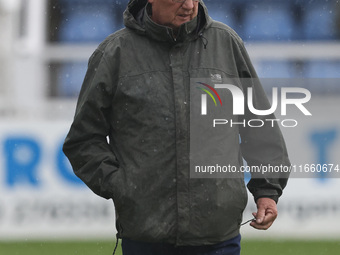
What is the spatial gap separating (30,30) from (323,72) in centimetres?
313

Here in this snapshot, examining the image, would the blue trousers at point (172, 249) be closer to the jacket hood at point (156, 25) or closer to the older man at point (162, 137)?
the older man at point (162, 137)

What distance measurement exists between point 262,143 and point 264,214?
0.26 meters

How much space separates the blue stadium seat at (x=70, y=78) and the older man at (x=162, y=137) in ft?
16.7

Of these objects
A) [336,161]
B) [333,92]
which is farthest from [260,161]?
[333,92]

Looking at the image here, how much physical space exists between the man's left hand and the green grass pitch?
137 inches

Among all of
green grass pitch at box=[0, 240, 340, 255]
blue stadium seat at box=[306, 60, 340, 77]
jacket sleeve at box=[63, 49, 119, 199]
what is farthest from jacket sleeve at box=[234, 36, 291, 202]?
blue stadium seat at box=[306, 60, 340, 77]

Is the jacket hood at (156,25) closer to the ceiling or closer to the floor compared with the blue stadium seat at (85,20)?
closer to the ceiling

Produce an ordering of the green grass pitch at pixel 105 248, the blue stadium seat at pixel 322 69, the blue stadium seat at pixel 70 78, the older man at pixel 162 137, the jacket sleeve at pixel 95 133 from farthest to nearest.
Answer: the blue stadium seat at pixel 322 69 → the blue stadium seat at pixel 70 78 → the green grass pitch at pixel 105 248 → the jacket sleeve at pixel 95 133 → the older man at pixel 162 137

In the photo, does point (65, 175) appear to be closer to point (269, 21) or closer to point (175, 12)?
point (269, 21)

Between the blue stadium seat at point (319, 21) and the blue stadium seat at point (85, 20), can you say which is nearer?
the blue stadium seat at point (85, 20)

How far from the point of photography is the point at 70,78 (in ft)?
26.7

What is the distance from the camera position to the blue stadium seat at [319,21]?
28.5 ft

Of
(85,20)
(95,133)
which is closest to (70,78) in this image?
(85,20)

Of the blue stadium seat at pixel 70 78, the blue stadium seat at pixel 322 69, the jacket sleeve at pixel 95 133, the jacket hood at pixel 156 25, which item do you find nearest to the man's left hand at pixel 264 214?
the jacket sleeve at pixel 95 133
